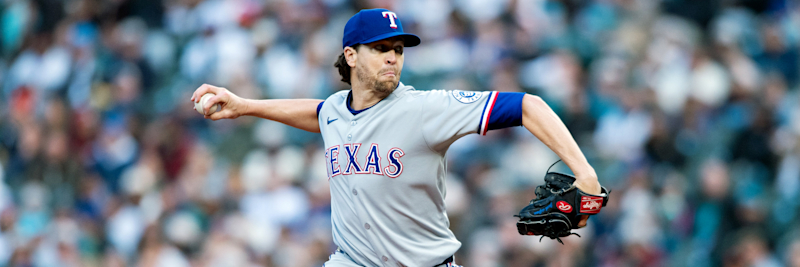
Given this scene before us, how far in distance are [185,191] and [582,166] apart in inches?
311

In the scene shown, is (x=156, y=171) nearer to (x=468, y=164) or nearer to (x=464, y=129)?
(x=468, y=164)

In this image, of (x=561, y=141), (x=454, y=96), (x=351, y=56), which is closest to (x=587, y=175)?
(x=561, y=141)

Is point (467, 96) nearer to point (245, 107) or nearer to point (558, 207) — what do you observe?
point (558, 207)

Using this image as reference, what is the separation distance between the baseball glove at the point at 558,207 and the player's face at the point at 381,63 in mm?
929

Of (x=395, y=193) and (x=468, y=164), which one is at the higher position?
(x=468, y=164)

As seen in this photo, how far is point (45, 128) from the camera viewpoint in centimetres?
1195

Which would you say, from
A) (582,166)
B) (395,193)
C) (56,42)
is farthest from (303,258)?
(56,42)

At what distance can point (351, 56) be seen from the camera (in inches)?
159

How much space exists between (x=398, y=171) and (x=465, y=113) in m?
0.45

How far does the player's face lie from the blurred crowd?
4.55 metres

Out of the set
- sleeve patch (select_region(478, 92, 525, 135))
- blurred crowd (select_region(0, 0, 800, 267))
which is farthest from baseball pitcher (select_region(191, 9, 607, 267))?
blurred crowd (select_region(0, 0, 800, 267))

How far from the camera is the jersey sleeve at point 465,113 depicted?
3.54 meters

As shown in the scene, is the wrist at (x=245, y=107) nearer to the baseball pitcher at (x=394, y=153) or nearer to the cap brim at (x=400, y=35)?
the baseball pitcher at (x=394, y=153)

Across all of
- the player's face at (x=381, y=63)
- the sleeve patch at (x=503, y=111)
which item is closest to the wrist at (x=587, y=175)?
the sleeve patch at (x=503, y=111)
